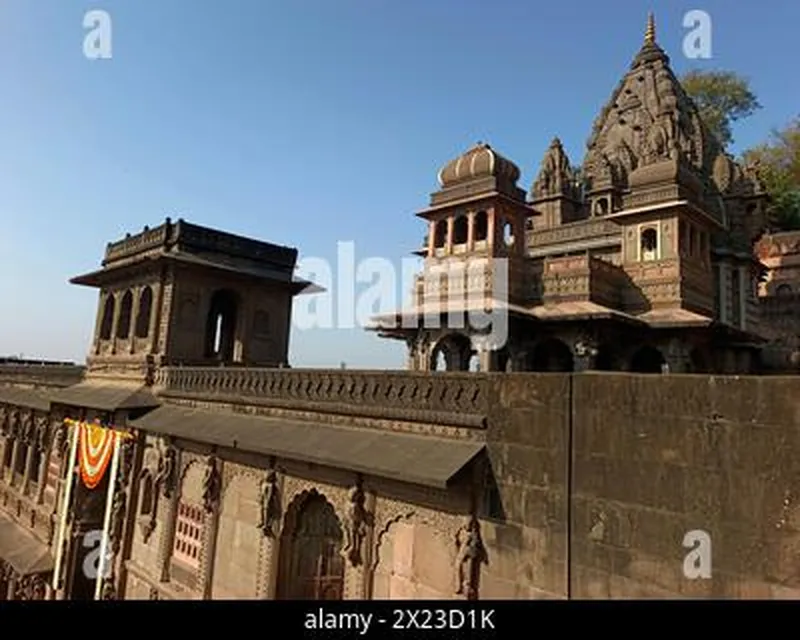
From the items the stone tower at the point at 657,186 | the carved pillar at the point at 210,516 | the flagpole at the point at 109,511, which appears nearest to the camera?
the carved pillar at the point at 210,516

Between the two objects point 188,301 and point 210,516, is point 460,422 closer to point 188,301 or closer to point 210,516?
point 210,516

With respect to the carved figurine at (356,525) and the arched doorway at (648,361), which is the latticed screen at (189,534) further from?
the arched doorway at (648,361)

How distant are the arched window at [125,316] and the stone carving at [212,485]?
876cm

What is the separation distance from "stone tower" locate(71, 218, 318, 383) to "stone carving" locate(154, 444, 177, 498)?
11.0 ft

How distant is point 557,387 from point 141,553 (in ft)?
39.0

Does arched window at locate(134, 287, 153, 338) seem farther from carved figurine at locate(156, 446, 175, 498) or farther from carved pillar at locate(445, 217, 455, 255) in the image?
carved pillar at locate(445, 217, 455, 255)

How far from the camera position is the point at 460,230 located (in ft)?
61.3

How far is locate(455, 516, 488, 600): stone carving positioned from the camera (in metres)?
6.80

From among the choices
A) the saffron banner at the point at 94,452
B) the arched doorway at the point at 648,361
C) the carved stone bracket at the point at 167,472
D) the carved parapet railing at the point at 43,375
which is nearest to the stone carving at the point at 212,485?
the carved stone bracket at the point at 167,472

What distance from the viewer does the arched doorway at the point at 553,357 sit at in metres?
17.4

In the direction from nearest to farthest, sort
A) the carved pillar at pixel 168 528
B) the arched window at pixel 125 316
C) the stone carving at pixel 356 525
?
the stone carving at pixel 356 525 → the carved pillar at pixel 168 528 → the arched window at pixel 125 316

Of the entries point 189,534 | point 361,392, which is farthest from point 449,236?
point 189,534

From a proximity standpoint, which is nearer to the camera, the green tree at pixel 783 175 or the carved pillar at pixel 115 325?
the carved pillar at pixel 115 325

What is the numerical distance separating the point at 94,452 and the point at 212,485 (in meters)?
6.33
